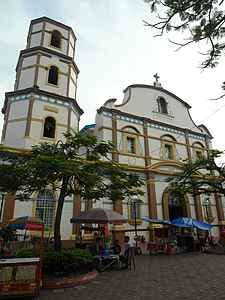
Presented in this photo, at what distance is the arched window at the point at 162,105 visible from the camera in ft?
72.3

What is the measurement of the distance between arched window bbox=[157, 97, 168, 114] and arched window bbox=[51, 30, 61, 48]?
10721 mm

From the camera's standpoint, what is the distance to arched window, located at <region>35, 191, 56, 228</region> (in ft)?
45.2

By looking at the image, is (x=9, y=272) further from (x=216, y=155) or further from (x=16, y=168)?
(x=216, y=155)

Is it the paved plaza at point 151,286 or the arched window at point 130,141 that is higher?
the arched window at point 130,141

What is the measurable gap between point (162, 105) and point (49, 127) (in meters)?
12.0

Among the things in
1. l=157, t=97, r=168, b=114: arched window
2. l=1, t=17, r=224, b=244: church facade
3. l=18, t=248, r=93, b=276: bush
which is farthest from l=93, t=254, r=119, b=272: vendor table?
l=157, t=97, r=168, b=114: arched window

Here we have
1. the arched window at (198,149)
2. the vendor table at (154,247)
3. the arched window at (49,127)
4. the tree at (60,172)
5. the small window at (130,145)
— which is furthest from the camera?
the arched window at (198,149)

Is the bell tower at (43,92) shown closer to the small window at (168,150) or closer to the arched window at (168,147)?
the arched window at (168,147)

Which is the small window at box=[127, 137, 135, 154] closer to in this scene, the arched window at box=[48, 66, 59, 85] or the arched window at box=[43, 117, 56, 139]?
the arched window at box=[43, 117, 56, 139]

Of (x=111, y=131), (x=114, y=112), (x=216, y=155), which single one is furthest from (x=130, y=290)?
(x=114, y=112)

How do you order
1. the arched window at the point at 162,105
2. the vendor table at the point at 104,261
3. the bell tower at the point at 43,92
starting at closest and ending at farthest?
the vendor table at the point at 104,261 < the bell tower at the point at 43,92 < the arched window at the point at 162,105

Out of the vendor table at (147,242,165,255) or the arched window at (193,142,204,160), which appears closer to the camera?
the vendor table at (147,242,165,255)

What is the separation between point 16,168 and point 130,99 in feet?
47.6

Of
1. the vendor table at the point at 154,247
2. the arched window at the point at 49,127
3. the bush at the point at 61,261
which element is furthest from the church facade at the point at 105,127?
the bush at the point at 61,261
